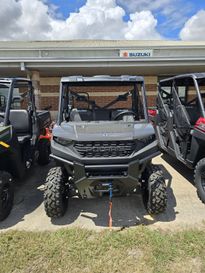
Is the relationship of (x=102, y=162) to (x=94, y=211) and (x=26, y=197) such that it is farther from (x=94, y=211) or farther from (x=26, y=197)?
(x=26, y=197)

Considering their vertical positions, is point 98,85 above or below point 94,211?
above

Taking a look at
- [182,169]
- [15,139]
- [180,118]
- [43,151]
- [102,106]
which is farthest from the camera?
[43,151]

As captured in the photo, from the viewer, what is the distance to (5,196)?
3.59 metres

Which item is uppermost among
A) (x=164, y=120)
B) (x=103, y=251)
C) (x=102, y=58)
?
(x=102, y=58)

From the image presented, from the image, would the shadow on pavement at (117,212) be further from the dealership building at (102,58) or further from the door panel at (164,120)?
the dealership building at (102,58)

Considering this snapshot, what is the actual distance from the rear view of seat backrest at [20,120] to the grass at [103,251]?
236 cm

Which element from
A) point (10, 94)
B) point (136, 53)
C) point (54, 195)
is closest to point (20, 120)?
point (10, 94)

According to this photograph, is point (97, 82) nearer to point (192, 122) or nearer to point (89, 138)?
point (89, 138)

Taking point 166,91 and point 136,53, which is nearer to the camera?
point 166,91

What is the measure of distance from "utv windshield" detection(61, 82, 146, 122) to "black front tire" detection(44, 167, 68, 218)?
95 centimetres

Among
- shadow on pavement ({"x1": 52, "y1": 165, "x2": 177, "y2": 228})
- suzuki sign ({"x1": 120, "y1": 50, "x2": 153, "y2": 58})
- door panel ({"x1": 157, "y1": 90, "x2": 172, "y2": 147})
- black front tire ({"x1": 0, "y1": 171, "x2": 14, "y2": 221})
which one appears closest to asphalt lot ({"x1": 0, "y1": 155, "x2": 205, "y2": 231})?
shadow on pavement ({"x1": 52, "y1": 165, "x2": 177, "y2": 228})

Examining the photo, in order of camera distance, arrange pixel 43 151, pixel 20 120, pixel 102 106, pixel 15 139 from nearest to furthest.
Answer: pixel 15 139 < pixel 102 106 < pixel 20 120 < pixel 43 151

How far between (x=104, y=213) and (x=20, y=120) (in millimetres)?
2560

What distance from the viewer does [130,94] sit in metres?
4.34
